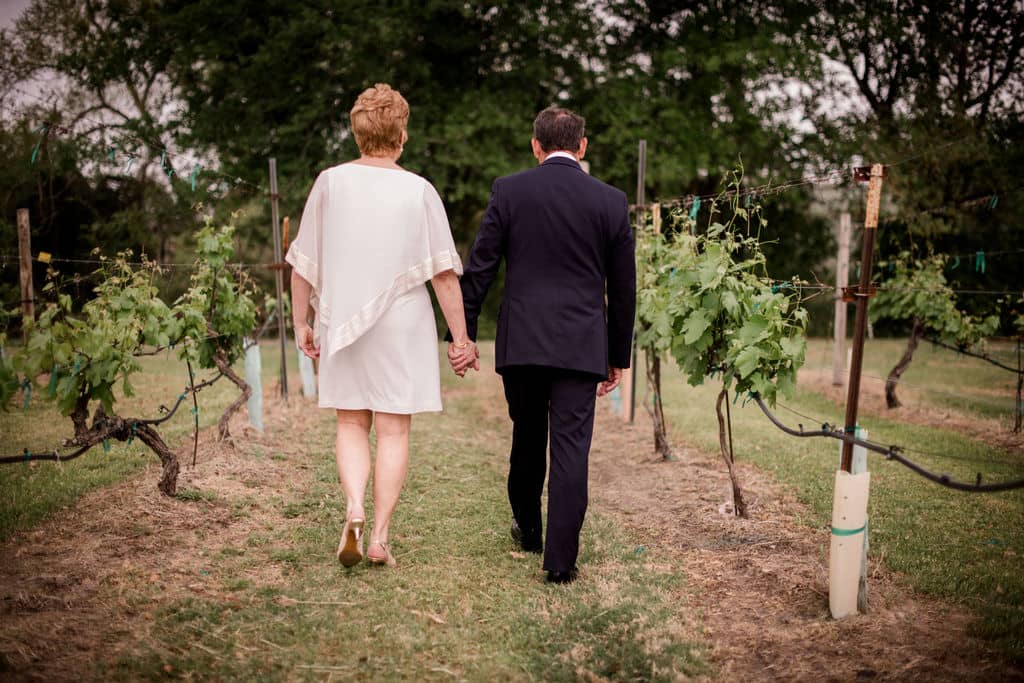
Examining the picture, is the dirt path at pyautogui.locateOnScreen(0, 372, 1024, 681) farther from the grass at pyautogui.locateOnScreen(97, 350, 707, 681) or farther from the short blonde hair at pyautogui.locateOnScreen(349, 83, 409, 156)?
the short blonde hair at pyautogui.locateOnScreen(349, 83, 409, 156)

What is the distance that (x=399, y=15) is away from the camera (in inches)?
530

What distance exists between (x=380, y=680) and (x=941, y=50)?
53.6ft

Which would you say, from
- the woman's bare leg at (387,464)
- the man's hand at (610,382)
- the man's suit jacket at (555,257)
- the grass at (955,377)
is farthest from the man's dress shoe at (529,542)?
the grass at (955,377)

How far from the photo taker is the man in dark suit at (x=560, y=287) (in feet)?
10.3

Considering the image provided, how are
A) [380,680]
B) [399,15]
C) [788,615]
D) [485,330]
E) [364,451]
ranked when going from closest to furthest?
[380,680] → [788,615] → [364,451] → [399,15] → [485,330]

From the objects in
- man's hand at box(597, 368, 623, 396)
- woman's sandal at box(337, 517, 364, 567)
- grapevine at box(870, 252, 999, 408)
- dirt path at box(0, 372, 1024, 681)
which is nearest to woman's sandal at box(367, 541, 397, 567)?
woman's sandal at box(337, 517, 364, 567)

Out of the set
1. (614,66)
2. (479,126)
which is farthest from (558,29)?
(479,126)

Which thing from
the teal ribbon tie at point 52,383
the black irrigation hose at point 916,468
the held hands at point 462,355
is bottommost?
the black irrigation hose at point 916,468

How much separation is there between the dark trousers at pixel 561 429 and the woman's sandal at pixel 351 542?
2.52 ft

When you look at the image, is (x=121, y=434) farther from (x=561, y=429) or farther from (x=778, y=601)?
(x=778, y=601)

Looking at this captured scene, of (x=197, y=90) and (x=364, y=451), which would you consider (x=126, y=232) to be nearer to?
(x=364, y=451)

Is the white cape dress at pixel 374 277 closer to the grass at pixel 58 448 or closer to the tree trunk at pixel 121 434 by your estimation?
the tree trunk at pixel 121 434

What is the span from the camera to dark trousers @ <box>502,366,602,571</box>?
3.18 meters

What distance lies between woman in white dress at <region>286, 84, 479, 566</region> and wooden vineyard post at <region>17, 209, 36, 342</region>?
139cm
